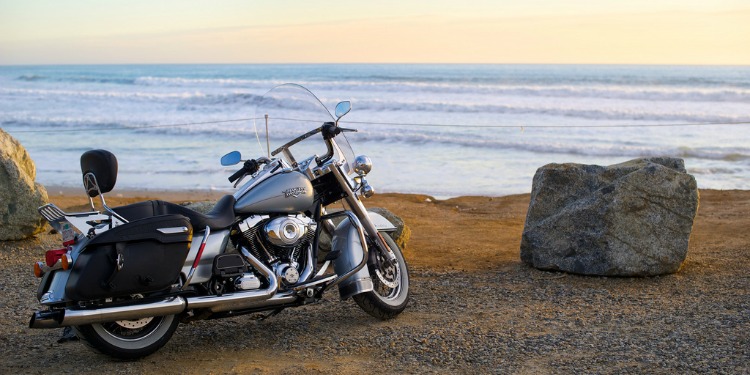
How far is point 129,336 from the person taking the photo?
479 centimetres

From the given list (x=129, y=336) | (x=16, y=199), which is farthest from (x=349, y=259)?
(x=16, y=199)

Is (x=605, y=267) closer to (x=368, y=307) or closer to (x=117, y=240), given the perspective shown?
(x=368, y=307)

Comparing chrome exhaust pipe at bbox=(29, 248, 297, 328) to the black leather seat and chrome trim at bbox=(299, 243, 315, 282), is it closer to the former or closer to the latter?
chrome trim at bbox=(299, 243, 315, 282)

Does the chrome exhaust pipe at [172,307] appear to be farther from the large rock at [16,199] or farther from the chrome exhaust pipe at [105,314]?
the large rock at [16,199]

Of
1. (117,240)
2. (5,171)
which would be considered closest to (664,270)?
(117,240)

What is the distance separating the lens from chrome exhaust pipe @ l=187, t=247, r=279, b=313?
4824mm

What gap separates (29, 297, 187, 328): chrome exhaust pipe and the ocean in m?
2.08

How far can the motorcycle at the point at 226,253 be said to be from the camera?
4.53 meters

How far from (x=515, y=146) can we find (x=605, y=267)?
39.0 ft

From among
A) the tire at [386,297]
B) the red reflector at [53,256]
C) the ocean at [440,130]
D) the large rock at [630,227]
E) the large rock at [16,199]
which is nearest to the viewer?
the red reflector at [53,256]

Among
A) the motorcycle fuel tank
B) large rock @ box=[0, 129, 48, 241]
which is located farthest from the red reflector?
large rock @ box=[0, 129, 48, 241]

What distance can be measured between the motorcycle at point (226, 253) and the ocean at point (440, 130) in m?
1.18

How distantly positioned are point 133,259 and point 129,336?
514 millimetres

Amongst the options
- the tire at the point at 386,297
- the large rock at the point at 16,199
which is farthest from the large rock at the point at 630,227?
the large rock at the point at 16,199
